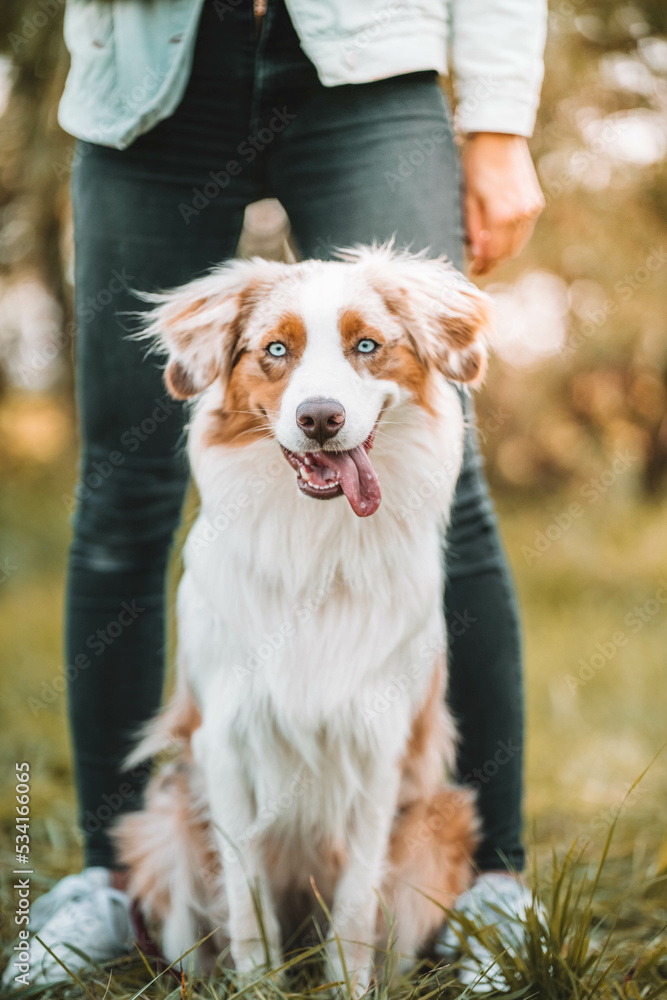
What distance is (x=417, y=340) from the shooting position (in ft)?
5.24

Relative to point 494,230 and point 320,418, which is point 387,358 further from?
point 494,230

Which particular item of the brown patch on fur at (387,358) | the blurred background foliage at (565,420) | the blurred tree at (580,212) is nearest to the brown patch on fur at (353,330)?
the brown patch on fur at (387,358)

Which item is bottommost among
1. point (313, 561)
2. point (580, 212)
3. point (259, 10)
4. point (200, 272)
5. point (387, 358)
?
point (313, 561)

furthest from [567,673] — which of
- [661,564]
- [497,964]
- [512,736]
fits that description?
[497,964]

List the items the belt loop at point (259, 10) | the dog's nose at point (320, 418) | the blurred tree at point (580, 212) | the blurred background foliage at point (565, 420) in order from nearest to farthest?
1. the dog's nose at point (320, 418)
2. the belt loop at point (259, 10)
3. the blurred background foliage at point (565, 420)
4. the blurred tree at point (580, 212)

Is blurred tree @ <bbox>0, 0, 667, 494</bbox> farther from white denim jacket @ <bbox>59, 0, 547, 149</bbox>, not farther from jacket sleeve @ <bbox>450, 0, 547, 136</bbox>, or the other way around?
jacket sleeve @ <bbox>450, 0, 547, 136</bbox>

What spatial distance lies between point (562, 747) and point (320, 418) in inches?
96.5

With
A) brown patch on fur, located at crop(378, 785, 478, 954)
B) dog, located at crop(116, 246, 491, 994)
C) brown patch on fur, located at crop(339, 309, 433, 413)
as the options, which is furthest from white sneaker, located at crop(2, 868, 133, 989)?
brown patch on fur, located at crop(339, 309, 433, 413)

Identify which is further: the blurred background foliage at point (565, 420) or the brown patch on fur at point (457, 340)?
the blurred background foliage at point (565, 420)

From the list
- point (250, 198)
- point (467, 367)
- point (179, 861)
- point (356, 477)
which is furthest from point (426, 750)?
point (250, 198)

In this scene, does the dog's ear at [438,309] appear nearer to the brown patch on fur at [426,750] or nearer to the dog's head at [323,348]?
the dog's head at [323,348]

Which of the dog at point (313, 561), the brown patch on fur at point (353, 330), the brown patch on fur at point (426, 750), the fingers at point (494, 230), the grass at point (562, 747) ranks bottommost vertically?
the grass at point (562, 747)

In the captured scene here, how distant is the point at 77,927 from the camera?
1.79 meters

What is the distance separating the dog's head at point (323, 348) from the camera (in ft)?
4.78
